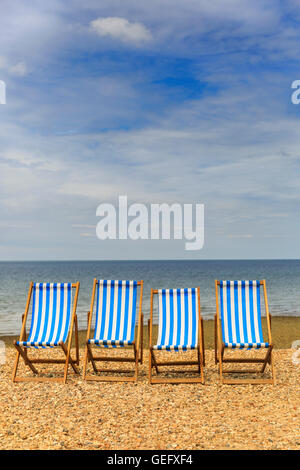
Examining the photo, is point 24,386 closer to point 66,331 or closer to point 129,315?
point 66,331

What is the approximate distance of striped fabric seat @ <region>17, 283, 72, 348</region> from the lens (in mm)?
5566

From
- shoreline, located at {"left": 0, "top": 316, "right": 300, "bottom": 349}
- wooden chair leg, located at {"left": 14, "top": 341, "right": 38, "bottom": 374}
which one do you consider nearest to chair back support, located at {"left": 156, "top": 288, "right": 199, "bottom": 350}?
wooden chair leg, located at {"left": 14, "top": 341, "right": 38, "bottom": 374}

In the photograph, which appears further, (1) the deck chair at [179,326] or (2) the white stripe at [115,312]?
(2) the white stripe at [115,312]

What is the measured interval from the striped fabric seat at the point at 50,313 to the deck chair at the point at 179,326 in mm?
1014

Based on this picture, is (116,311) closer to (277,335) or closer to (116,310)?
(116,310)

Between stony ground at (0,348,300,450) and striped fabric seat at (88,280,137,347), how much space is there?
57 centimetres

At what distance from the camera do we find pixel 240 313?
18.4ft

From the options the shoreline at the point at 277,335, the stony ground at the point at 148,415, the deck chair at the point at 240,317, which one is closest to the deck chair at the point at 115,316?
the stony ground at the point at 148,415

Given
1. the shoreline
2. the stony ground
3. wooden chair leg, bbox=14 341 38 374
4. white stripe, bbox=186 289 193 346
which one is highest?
the shoreline

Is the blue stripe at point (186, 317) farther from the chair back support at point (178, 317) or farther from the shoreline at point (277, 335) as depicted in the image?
the shoreline at point (277, 335)

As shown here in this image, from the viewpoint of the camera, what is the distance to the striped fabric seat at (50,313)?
557 cm

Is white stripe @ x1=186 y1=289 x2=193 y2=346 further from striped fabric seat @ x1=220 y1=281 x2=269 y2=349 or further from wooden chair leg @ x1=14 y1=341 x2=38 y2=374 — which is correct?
wooden chair leg @ x1=14 y1=341 x2=38 y2=374

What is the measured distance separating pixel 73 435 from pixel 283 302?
59.5 feet
